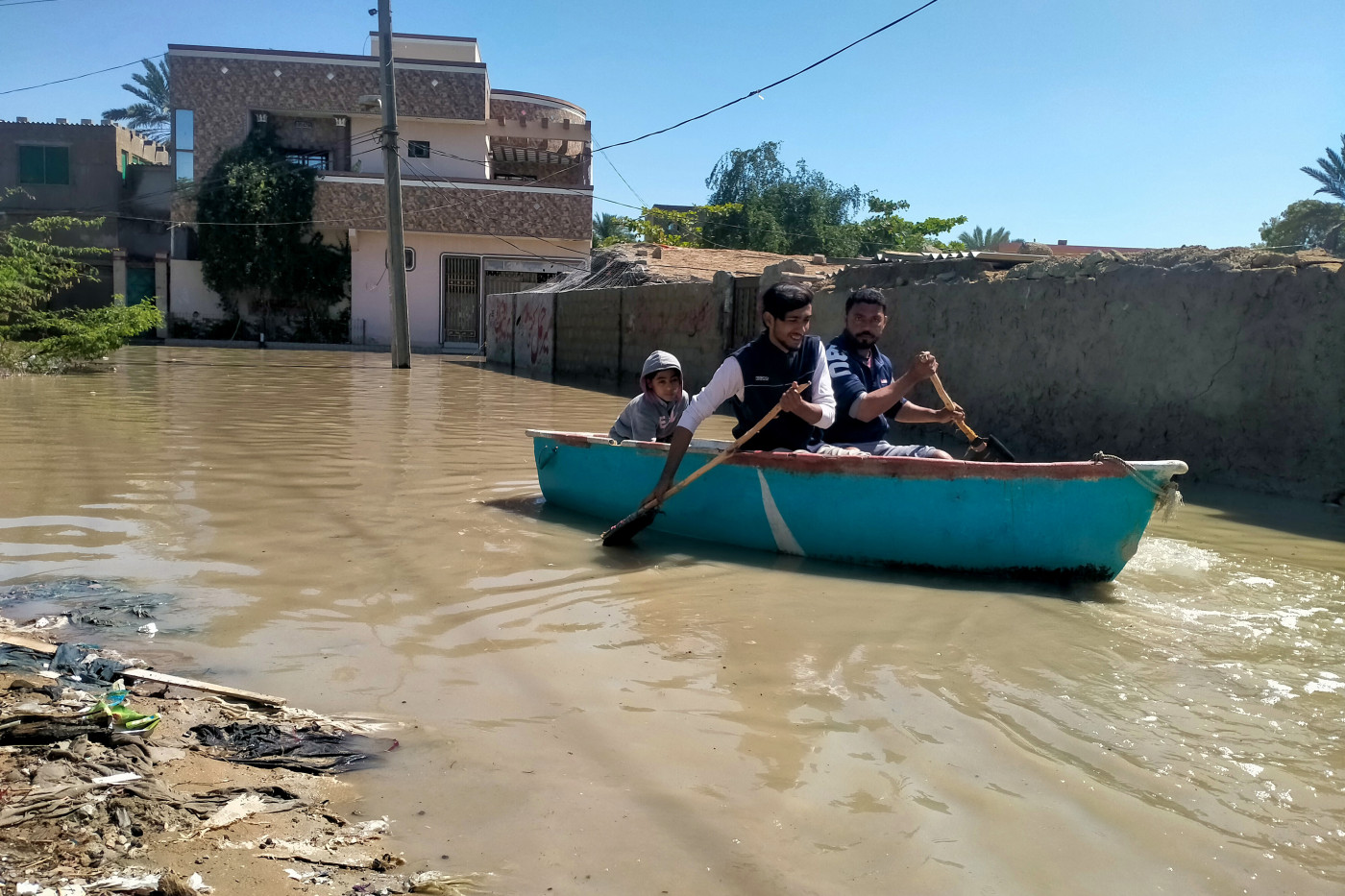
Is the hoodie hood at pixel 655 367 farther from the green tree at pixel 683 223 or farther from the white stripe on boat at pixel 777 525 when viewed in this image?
the green tree at pixel 683 223

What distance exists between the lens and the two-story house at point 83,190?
3119 cm

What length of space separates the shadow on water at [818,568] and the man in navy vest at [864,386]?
2.24ft

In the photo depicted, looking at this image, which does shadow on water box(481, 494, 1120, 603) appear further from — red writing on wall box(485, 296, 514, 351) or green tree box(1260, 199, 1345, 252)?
green tree box(1260, 199, 1345, 252)

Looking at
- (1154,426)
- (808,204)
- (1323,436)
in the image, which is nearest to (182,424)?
(1154,426)

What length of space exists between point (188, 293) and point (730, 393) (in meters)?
29.8

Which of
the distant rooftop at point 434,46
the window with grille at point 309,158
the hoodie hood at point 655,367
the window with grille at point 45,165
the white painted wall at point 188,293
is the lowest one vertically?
the hoodie hood at point 655,367

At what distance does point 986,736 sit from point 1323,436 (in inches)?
196

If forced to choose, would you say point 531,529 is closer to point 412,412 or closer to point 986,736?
point 986,736

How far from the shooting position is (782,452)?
219 inches

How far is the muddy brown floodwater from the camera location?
2.64m

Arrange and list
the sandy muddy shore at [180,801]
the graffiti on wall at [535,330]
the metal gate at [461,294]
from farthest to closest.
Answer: the metal gate at [461,294] < the graffiti on wall at [535,330] < the sandy muddy shore at [180,801]

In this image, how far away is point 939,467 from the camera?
5125 millimetres

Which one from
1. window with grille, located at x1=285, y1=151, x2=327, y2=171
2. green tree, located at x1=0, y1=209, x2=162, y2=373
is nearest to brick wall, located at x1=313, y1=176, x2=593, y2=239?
window with grille, located at x1=285, y1=151, x2=327, y2=171

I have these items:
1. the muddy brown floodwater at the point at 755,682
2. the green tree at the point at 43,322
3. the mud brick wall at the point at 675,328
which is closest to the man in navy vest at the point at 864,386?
the muddy brown floodwater at the point at 755,682
